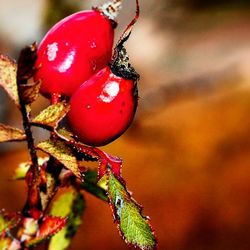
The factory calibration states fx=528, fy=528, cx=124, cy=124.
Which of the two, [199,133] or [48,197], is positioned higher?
[48,197]

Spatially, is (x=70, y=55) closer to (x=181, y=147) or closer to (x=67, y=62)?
(x=67, y=62)

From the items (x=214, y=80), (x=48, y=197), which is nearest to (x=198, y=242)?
(x=214, y=80)

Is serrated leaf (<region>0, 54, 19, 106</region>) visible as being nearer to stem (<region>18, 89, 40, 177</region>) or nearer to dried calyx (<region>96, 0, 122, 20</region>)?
stem (<region>18, 89, 40, 177</region>)

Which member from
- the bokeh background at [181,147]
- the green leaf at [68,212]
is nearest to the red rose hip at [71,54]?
the green leaf at [68,212]

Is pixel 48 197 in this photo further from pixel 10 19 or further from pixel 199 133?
pixel 10 19

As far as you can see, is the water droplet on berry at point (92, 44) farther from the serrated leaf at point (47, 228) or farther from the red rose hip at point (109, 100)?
the serrated leaf at point (47, 228)

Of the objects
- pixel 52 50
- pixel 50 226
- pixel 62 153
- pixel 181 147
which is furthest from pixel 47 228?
pixel 181 147

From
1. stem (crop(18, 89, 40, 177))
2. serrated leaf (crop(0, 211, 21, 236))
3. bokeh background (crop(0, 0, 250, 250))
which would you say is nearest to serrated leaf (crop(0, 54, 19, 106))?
stem (crop(18, 89, 40, 177))
